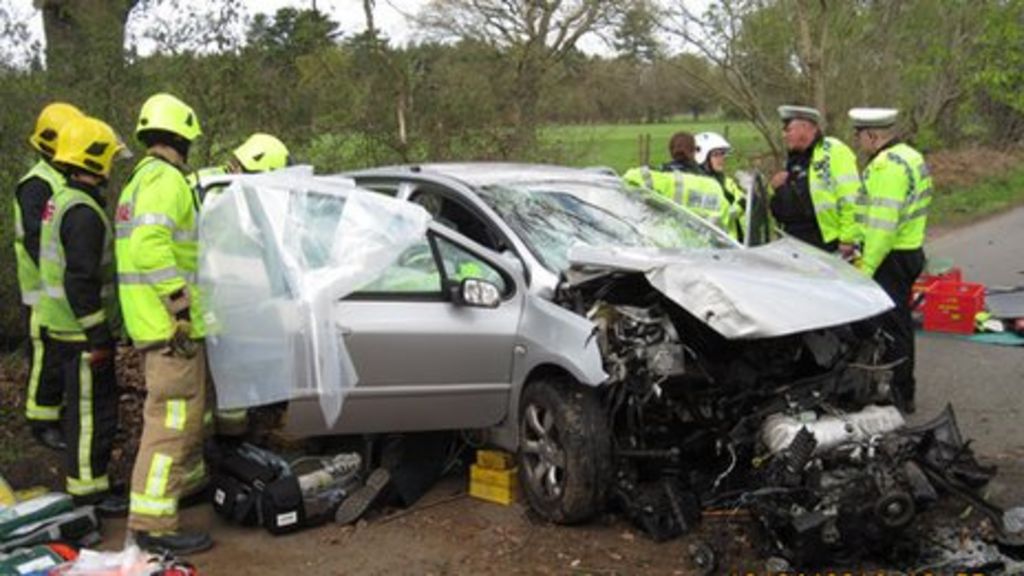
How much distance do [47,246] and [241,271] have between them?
121 cm

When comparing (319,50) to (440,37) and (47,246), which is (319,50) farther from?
(47,246)

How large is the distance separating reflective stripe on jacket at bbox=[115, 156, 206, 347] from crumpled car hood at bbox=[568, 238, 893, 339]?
6.18ft

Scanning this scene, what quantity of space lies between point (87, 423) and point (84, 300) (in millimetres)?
685

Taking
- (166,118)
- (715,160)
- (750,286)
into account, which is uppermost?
(166,118)

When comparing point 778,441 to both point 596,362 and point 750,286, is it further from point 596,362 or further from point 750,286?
point 596,362

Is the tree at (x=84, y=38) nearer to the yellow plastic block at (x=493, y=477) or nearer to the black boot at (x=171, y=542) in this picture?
the black boot at (x=171, y=542)

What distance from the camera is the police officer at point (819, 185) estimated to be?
673cm

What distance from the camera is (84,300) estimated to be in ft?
15.9

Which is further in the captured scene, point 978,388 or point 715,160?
point 715,160

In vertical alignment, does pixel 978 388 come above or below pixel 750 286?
below

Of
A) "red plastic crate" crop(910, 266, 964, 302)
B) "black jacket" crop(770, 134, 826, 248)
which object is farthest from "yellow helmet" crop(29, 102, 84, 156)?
"red plastic crate" crop(910, 266, 964, 302)

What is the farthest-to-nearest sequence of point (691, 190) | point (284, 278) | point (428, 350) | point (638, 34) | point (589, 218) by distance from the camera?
point (638, 34), point (691, 190), point (589, 218), point (428, 350), point (284, 278)

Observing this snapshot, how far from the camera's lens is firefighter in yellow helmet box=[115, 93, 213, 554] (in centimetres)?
455

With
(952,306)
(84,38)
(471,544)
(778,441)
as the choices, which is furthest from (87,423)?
(952,306)
